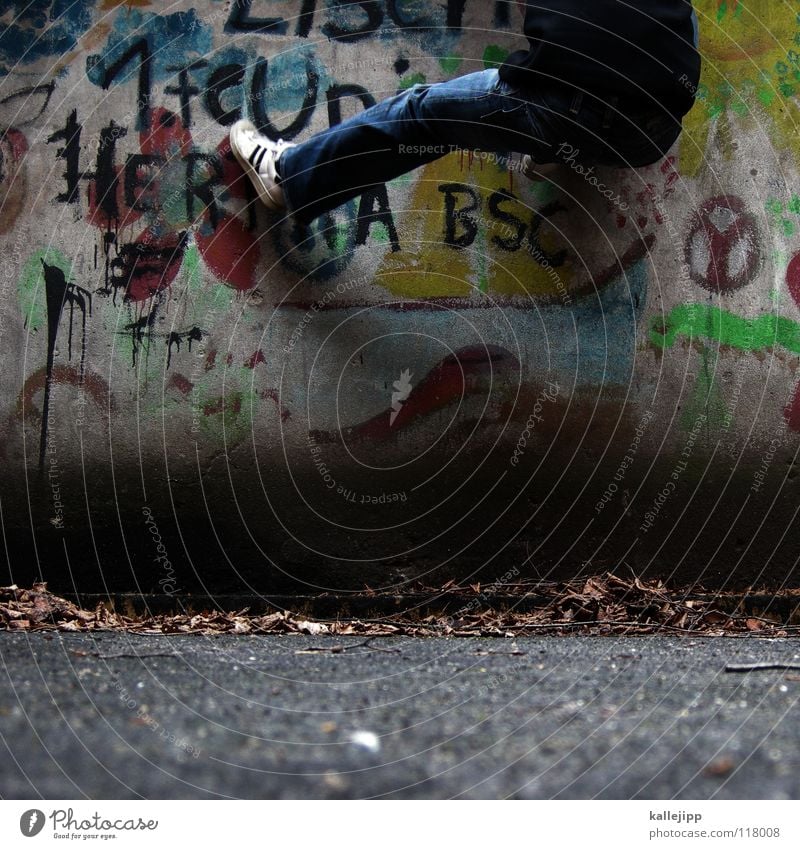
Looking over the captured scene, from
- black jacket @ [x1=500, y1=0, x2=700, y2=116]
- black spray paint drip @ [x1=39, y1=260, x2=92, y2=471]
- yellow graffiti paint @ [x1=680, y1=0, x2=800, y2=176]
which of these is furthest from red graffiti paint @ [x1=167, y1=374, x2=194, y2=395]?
yellow graffiti paint @ [x1=680, y1=0, x2=800, y2=176]

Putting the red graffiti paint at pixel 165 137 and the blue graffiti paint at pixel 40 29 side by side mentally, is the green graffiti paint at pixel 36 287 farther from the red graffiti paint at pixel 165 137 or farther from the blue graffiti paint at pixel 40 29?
the blue graffiti paint at pixel 40 29

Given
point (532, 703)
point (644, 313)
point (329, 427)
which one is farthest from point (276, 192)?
point (532, 703)

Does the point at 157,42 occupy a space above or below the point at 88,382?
above

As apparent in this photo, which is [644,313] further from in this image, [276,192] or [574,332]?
[276,192]

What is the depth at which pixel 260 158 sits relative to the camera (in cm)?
391

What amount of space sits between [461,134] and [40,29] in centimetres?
204

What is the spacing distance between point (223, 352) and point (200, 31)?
1.46 metres

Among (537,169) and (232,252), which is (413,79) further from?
(232,252)

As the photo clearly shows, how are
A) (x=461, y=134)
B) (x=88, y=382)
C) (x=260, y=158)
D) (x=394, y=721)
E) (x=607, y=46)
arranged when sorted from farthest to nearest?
(x=88, y=382), (x=260, y=158), (x=461, y=134), (x=607, y=46), (x=394, y=721)

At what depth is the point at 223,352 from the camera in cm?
401

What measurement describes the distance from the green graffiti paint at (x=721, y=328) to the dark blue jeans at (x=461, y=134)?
714mm

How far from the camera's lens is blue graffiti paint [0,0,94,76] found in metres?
4.01

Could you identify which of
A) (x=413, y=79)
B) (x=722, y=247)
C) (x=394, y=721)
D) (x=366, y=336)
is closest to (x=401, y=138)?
(x=413, y=79)

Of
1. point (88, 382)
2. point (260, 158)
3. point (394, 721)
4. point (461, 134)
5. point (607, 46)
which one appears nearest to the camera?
point (394, 721)
